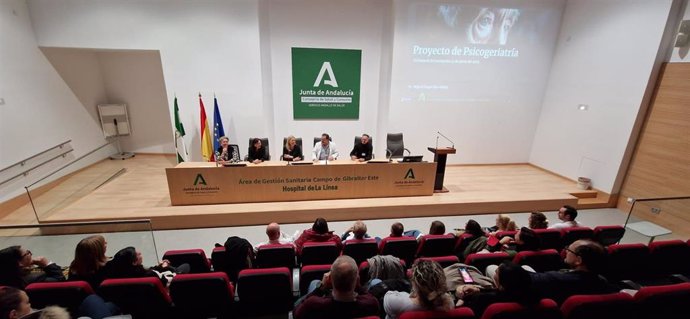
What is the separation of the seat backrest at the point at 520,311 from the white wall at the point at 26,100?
22.5 ft

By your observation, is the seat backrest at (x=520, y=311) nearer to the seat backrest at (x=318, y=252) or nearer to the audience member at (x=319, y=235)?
the seat backrest at (x=318, y=252)

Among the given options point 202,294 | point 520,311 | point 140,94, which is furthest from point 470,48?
point 140,94

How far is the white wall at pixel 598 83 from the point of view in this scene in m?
5.04

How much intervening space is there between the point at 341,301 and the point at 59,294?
1.90m

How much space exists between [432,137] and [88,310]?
646 centimetres

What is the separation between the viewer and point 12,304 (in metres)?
1.64

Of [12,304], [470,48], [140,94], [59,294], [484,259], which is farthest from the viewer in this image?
[140,94]

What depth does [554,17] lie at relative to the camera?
258 inches

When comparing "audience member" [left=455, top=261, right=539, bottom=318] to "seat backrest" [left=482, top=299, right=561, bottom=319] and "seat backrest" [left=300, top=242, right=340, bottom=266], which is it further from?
"seat backrest" [left=300, top=242, right=340, bottom=266]

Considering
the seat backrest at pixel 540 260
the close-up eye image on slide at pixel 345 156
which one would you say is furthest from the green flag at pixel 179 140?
the seat backrest at pixel 540 260

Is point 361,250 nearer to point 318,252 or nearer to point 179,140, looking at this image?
point 318,252

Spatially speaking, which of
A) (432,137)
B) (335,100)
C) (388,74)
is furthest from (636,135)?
(335,100)

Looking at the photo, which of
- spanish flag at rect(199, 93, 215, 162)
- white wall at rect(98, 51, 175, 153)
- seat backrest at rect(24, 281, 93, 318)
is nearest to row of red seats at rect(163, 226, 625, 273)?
seat backrest at rect(24, 281, 93, 318)

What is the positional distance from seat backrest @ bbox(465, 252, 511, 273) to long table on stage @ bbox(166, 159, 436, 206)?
2.54 metres
